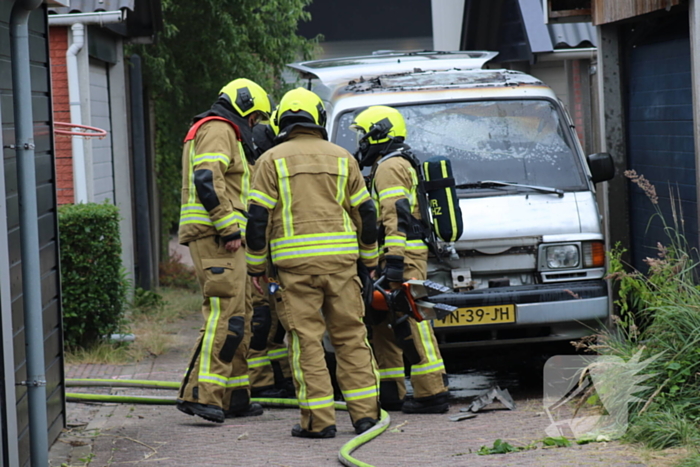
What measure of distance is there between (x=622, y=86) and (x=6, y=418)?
5.39m

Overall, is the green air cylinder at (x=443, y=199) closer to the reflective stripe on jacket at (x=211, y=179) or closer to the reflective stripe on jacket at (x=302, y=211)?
the reflective stripe on jacket at (x=302, y=211)

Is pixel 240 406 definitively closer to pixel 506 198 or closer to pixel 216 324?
pixel 216 324

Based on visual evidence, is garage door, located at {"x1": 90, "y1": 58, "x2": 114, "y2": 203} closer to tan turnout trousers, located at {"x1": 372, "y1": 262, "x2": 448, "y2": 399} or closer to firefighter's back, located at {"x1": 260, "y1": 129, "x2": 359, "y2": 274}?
tan turnout trousers, located at {"x1": 372, "y1": 262, "x2": 448, "y2": 399}

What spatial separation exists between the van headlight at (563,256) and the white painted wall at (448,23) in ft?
32.4

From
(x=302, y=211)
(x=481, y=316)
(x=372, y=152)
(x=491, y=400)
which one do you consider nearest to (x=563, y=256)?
(x=481, y=316)

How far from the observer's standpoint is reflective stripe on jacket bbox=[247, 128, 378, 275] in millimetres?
5672

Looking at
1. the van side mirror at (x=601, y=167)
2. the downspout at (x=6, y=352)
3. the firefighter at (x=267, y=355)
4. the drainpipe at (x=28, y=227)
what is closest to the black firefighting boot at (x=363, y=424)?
the firefighter at (x=267, y=355)

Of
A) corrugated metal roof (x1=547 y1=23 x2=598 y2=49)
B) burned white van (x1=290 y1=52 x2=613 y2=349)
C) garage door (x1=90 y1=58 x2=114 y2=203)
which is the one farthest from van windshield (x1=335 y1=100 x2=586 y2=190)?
corrugated metal roof (x1=547 y1=23 x2=598 y2=49)

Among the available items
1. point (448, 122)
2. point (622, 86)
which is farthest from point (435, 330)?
point (622, 86)

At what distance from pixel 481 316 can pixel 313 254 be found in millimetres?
1411

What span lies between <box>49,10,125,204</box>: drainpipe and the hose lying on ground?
120 inches

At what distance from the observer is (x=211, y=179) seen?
234 inches

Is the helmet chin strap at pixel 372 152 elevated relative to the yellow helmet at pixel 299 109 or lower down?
lower down

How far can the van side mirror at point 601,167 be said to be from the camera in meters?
7.15
